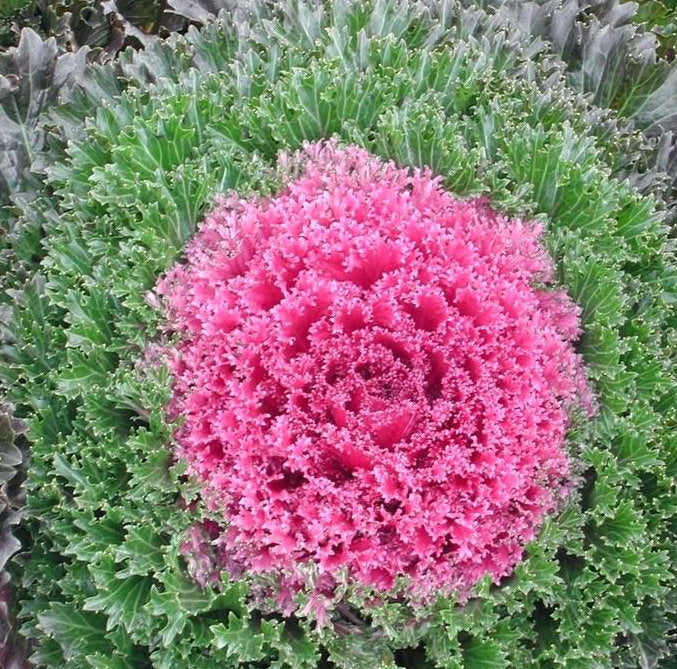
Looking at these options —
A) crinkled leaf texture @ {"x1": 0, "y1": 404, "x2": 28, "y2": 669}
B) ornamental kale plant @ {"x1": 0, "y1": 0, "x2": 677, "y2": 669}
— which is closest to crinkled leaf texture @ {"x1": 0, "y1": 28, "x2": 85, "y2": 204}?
ornamental kale plant @ {"x1": 0, "y1": 0, "x2": 677, "y2": 669}

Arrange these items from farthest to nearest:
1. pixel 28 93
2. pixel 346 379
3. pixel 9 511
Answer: pixel 28 93 → pixel 9 511 → pixel 346 379

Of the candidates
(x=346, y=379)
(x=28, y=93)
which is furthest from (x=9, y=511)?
(x=28, y=93)

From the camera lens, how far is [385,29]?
2.83 meters

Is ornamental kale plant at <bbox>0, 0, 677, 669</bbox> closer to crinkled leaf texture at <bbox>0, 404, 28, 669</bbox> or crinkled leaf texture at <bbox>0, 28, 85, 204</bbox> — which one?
crinkled leaf texture at <bbox>0, 404, 28, 669</bbox>

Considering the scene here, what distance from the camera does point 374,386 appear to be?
2213 mm

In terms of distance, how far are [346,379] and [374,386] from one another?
0.07 metres

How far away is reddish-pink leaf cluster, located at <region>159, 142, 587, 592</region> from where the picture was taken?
83.7 inches

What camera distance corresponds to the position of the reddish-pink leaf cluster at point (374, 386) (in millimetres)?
2125

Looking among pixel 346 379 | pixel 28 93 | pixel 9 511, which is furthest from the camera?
pixel 28 93

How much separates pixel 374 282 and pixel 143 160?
720 millimetres

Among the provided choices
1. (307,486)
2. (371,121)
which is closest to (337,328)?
(307,486)

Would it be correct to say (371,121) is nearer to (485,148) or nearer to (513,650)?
(485,148)

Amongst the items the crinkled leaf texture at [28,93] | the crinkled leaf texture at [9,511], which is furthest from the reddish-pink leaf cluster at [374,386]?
the crinkled leaf texture at [28,93]

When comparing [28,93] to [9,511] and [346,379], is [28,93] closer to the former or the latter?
[9,511]
